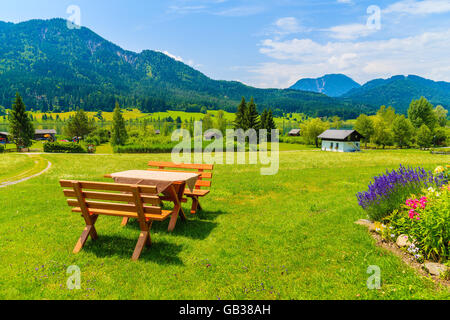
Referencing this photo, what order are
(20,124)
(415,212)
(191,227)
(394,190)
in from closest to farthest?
(415,212) < (394,190) < (191,227) < (20,124)

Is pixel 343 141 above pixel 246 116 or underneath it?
underneath

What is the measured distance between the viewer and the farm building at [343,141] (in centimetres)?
6216

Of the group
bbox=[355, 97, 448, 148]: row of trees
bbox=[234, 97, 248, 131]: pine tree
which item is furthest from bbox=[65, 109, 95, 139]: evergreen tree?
bbox=[355, 97, 448, 148]: row of trees

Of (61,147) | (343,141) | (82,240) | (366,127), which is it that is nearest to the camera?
(82,240)

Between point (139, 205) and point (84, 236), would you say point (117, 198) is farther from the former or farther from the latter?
point (84, 236)

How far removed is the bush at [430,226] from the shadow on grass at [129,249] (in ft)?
16.0

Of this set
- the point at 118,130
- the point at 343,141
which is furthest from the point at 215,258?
the point at 343,141

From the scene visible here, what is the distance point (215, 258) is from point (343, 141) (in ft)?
213

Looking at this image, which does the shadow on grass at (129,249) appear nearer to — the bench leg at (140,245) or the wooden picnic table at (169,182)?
the bench leg at (140,245)

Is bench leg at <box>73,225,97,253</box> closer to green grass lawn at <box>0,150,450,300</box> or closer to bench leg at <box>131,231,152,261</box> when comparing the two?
green grass lawn at <box>0,150,450,300</box>

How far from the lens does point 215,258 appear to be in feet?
17.7

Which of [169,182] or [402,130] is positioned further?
[402,130]
